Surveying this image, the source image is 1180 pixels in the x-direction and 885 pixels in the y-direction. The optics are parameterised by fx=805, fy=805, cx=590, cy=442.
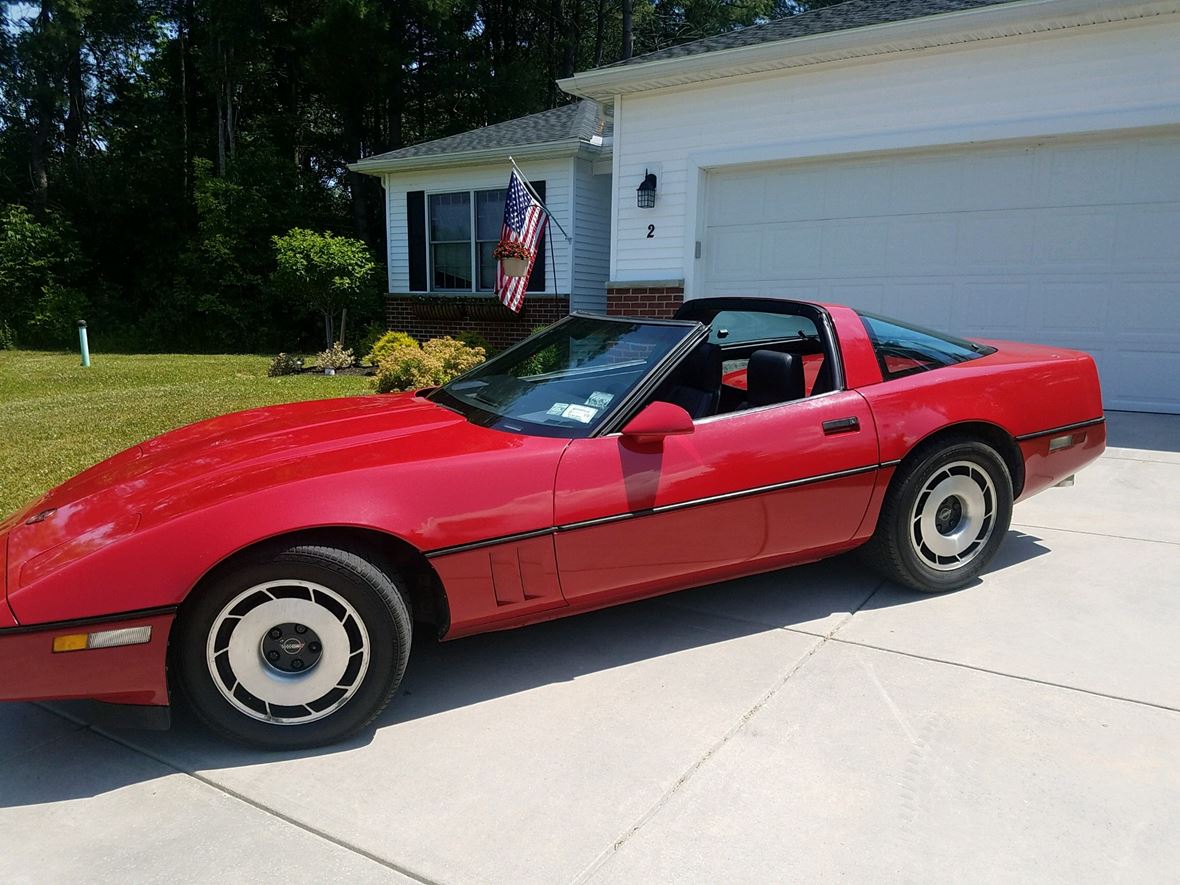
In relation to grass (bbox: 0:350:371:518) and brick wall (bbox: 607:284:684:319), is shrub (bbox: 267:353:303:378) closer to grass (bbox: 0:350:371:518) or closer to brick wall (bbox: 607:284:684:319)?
grass (bbox: 0:350:371:518)

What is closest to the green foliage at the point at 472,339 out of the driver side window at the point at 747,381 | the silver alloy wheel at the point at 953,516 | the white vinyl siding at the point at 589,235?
the white vinyl siding at the point at 589,235

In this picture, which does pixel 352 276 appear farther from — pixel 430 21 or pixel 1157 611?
pixel 1157 611

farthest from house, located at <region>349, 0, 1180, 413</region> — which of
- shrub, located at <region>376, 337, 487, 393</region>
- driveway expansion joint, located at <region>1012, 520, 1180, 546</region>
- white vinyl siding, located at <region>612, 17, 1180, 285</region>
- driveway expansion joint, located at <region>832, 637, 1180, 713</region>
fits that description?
driveway expansion joint, located at <region>832, 637, 1180, 713</region>

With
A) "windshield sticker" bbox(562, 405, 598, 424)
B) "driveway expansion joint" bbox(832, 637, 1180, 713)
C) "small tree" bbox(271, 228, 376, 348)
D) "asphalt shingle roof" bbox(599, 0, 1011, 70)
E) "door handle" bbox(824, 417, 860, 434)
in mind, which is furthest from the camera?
"small tree" bbox(271, 228, 376, 348)

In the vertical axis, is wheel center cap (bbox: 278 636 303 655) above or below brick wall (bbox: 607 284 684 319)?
below

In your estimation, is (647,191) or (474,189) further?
(474,189)

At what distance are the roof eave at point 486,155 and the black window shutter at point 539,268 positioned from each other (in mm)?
466

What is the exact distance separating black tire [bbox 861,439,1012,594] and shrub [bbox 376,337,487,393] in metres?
5.66

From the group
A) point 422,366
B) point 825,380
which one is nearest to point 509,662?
point 825,380

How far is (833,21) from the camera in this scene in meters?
8.38

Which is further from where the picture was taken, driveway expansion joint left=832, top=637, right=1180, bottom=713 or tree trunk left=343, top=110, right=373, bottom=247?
tree trunk left=343, top=110, right=373, bottom=247

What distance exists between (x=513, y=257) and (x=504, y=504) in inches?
378

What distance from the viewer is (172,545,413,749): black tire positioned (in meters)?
2.33

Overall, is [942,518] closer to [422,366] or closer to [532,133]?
[422,366]
